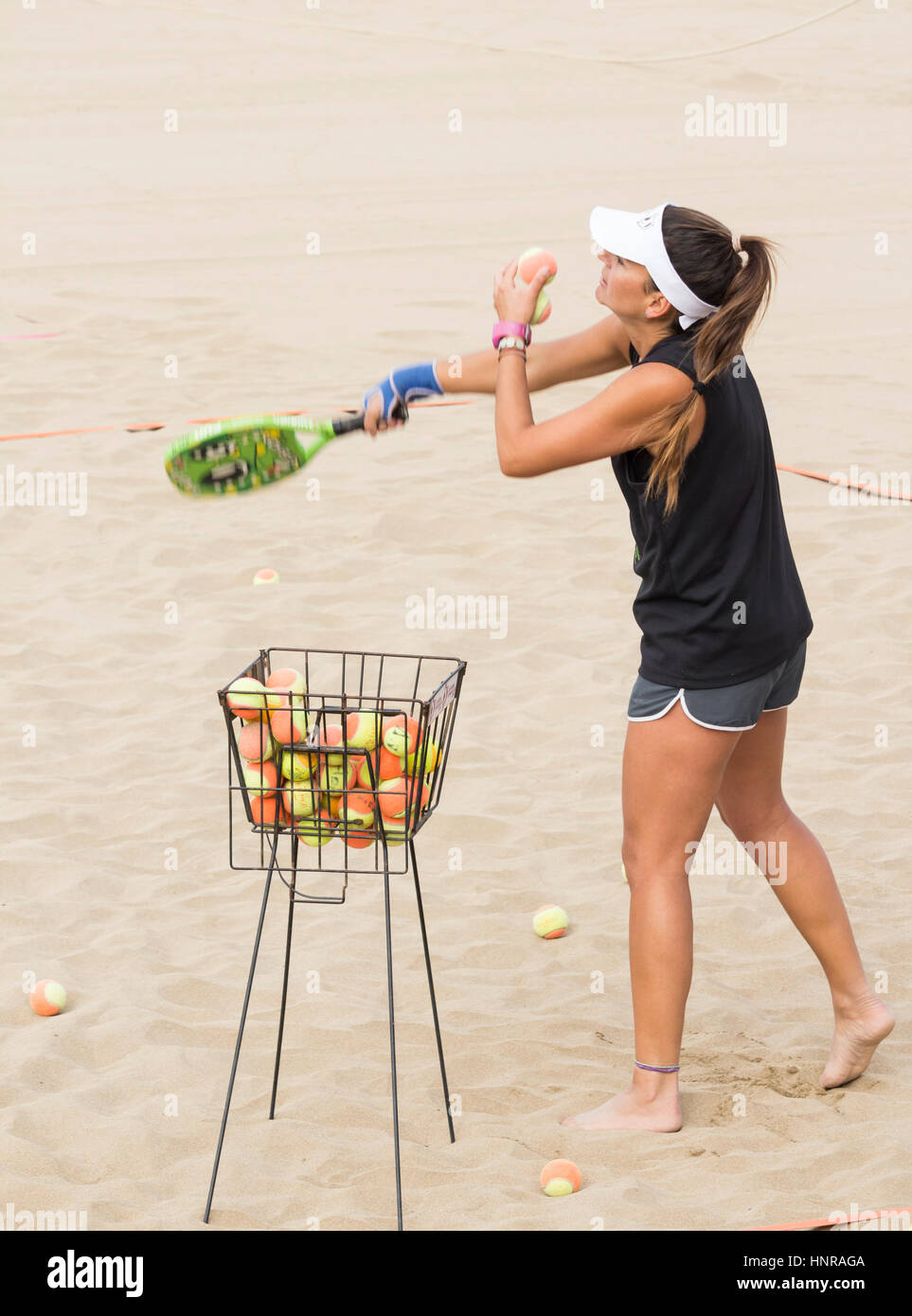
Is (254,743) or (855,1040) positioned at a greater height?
(254,743)

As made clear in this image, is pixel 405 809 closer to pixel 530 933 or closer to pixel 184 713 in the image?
pixel 530 933

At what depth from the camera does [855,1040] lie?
3520mm

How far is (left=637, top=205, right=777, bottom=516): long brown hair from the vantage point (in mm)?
2945

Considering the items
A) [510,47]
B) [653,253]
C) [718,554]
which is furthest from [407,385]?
[510,47]

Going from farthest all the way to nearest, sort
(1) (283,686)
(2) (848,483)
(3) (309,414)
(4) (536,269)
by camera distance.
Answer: (3) (309,414), (2) (848,483), (1) (283,686), (4) (536,269)

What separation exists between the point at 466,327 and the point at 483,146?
24.3 feet

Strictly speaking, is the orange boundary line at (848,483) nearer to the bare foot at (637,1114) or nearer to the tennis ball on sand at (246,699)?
the bare foot at (637,1114)

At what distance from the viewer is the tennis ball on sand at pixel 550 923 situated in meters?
4.32

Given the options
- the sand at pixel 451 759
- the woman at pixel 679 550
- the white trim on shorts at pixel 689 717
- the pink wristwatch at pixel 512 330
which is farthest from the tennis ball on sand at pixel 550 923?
the pink wristwatch at pixel 512 330

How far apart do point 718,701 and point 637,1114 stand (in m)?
0.96

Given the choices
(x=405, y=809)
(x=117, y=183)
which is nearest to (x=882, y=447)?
(x=405, y=809)

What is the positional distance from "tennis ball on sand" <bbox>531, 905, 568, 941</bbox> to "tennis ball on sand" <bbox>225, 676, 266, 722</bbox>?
150 cm

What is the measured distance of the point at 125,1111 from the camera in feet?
11.4

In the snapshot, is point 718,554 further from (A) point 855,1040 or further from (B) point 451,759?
(B) point 451,759
